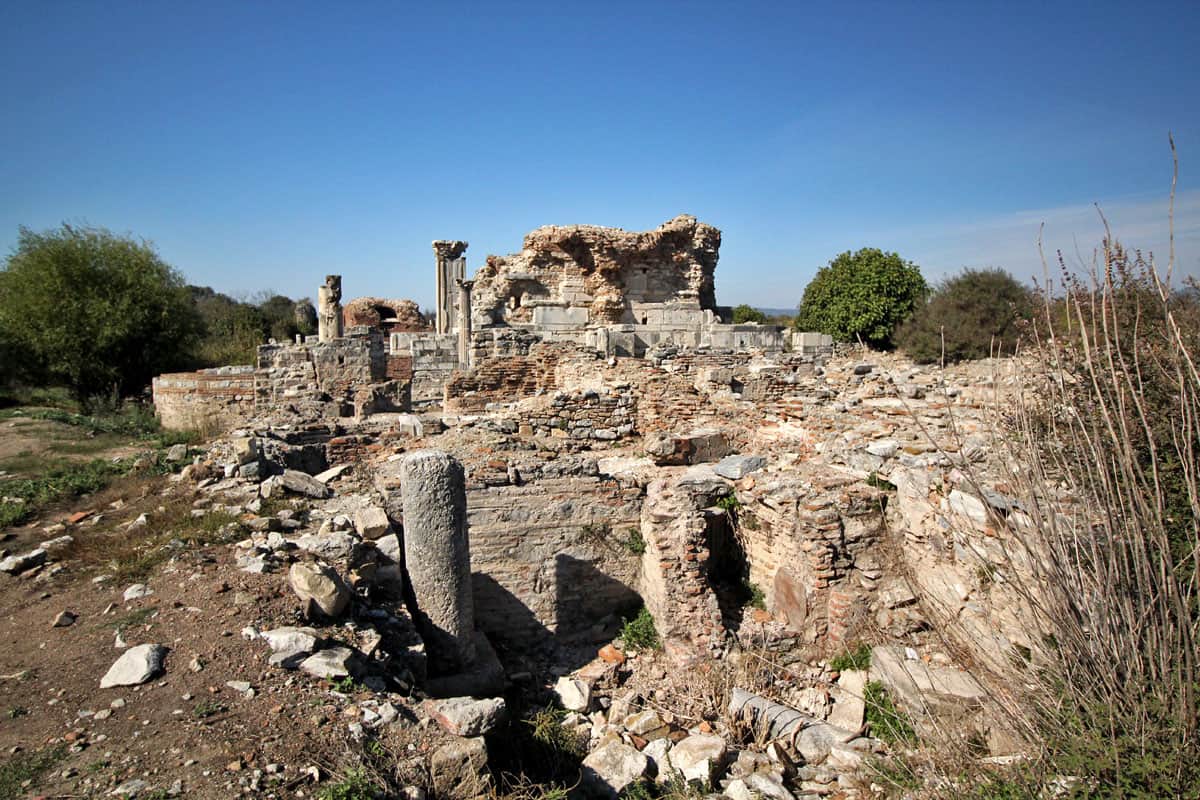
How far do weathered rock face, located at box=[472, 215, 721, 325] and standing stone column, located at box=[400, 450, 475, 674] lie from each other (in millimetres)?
10047

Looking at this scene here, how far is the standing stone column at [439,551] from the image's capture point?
5.20m

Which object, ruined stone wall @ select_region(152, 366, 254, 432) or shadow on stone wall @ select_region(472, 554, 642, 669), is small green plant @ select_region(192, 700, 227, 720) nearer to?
shadow on stone wall @ select_region(472, 554, 642, 669)

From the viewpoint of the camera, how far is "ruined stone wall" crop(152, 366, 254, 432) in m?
13.4

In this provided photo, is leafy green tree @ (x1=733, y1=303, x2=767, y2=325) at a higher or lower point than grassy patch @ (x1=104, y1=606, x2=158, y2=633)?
higher

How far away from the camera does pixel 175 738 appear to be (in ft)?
10.3

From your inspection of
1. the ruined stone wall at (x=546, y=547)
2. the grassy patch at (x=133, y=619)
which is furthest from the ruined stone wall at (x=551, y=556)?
the grassy patch at (x=133, y=619)

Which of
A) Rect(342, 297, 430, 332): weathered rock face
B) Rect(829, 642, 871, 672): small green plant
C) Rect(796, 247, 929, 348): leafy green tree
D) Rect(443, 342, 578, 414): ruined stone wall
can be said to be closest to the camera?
Rect(829, 642, 871, 672): small green plant

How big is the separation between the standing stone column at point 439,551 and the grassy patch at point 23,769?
2.53 metres

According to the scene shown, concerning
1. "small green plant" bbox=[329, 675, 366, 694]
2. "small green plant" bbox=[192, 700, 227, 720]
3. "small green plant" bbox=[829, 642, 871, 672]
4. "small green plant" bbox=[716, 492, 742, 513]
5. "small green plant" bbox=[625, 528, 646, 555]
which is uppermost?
"small green plant" bbox=[716, 492, 742, 513]

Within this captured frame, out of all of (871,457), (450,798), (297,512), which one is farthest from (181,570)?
(871,457)

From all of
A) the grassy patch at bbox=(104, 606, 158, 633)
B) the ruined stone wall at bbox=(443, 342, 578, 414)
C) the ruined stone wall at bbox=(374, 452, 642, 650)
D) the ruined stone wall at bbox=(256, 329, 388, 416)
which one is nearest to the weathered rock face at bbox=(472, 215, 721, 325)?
the ruined stone wall at bbox=(443, 342, 578, 414)

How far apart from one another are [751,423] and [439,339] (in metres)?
7.30

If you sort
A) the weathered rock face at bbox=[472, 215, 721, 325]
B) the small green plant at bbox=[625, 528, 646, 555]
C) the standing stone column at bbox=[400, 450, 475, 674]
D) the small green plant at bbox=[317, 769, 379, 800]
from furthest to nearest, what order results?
the weathered rock face at bbox=[472, 215, 721, 325] < the small green plant at bbox=[625, 528, 646, 555] < the standing stone column at bbox=[400, 450, 475, 674] < the small green plant at bbox=[317, 769, 379, 800]

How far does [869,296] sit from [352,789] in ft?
67.9
